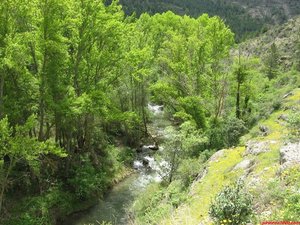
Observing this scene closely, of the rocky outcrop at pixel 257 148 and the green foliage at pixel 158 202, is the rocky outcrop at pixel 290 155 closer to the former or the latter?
the rocky outcrop at pixel 257 148

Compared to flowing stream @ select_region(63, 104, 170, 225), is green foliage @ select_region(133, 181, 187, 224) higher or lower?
higher

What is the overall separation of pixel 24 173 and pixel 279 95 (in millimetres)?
23148

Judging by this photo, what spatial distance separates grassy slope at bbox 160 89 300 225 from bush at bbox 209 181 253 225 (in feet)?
4.05

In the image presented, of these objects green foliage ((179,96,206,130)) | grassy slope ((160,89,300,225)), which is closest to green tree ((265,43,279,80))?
green foliage ((179,96,206,130))

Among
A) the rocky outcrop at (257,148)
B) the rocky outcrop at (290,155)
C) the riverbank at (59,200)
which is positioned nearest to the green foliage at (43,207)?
the riverbank at (59,200)

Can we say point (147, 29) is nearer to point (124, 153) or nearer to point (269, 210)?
point (124, 153)

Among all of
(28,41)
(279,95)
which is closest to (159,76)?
(279,95)

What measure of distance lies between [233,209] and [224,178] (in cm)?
708

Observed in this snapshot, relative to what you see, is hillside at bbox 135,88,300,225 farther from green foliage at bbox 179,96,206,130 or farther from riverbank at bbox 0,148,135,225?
Answer: green foliage at bbox 179,96,206,130

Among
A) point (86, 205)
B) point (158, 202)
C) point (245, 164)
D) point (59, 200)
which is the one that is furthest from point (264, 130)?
point (59, 200)

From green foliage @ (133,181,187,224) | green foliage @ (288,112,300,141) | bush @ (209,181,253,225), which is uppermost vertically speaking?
green foliage @ (288,112,300,141)

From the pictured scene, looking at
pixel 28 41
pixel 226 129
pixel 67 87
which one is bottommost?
pixel 226 129

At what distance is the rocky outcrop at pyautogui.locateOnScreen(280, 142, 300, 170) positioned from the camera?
13232mm

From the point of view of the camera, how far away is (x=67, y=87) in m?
23.4
